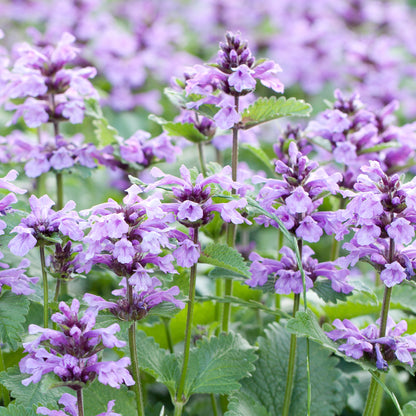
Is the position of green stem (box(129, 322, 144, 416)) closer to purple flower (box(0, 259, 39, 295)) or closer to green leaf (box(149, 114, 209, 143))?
purple flower (box(0, 259, 39, 295))

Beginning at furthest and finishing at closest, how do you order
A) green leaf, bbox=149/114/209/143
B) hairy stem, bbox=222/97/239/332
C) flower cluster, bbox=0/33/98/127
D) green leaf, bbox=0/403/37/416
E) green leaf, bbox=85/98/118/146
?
green leaf, bbox=85/98/118/146, flower cluster, bbox=0/33/98/127, green leaf, bbox=149/114/209/143, hairy stem, bbox=222/97/239/332, green leaf, bbox=0/403/37/416

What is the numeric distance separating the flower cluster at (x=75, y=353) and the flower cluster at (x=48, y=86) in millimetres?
930

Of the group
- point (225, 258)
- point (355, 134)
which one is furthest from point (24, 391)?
point (355, 134)

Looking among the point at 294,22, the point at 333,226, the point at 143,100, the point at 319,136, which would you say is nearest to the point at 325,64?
the point at 294,22

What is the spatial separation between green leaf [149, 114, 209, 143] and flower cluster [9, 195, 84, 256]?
420 mm

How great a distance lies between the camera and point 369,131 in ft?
7.40

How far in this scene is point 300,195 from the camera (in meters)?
1.68

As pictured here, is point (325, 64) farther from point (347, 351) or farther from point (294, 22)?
point (347, 351)

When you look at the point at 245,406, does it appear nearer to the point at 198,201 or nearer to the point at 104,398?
the point at 104,398

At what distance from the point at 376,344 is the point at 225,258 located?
0.45 meters

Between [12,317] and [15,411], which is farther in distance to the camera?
[12,317]

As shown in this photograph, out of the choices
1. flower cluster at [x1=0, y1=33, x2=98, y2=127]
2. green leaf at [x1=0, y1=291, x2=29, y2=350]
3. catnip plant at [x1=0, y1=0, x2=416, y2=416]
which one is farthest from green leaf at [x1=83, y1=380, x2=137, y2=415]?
flower cluster at [x1=0, y1=33, x2=98, y2=127]

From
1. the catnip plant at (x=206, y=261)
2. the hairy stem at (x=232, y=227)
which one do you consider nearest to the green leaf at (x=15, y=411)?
the catnip plant at (x=206, y=261)

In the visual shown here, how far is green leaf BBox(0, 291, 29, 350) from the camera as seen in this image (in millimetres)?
1646
